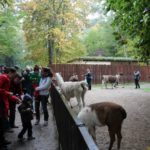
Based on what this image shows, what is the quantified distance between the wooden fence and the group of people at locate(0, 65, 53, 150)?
2519 cm

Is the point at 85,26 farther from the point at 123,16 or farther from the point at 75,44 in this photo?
the point at 123,16

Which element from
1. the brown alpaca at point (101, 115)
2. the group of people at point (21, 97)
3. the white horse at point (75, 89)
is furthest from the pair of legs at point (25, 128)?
the white horse at point (75, 89)

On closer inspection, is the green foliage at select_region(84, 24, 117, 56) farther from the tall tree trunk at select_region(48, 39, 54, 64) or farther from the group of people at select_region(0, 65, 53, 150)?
the group of people at select_region(0, 65, 53, 150)

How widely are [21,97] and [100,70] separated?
33.2 meters

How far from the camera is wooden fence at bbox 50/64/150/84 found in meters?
41.0

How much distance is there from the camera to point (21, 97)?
12156 millimetres

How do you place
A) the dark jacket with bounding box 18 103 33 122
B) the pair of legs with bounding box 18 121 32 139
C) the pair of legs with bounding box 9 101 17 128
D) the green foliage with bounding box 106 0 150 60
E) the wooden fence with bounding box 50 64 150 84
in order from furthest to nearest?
the wooden fence with bounding box 50 64 150 84 → the pair of legs with bounding box 9 101 17 128 → the green foliage with bounding box 106 0 150 60 → the pair of legs with bounding box 18 121 32 139 → the dark jacket with bounding box 18 103 33 122

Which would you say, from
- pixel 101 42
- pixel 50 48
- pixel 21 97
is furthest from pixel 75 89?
pixel 101 42

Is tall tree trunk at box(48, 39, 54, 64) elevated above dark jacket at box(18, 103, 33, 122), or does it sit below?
above

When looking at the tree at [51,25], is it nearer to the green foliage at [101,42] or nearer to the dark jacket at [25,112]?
the green foliage at [101,42]

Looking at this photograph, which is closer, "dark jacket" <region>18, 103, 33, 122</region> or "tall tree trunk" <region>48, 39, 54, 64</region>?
"dark jacket" <region>18, 103, 33, 122</region>

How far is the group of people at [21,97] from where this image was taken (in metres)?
8.71

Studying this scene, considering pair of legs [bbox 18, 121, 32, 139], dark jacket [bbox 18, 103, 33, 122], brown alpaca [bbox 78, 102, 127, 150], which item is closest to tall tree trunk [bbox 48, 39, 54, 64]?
pair of legs [bbox 18, 121, 32, 139]

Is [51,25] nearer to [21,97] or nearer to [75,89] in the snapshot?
[75,89]
